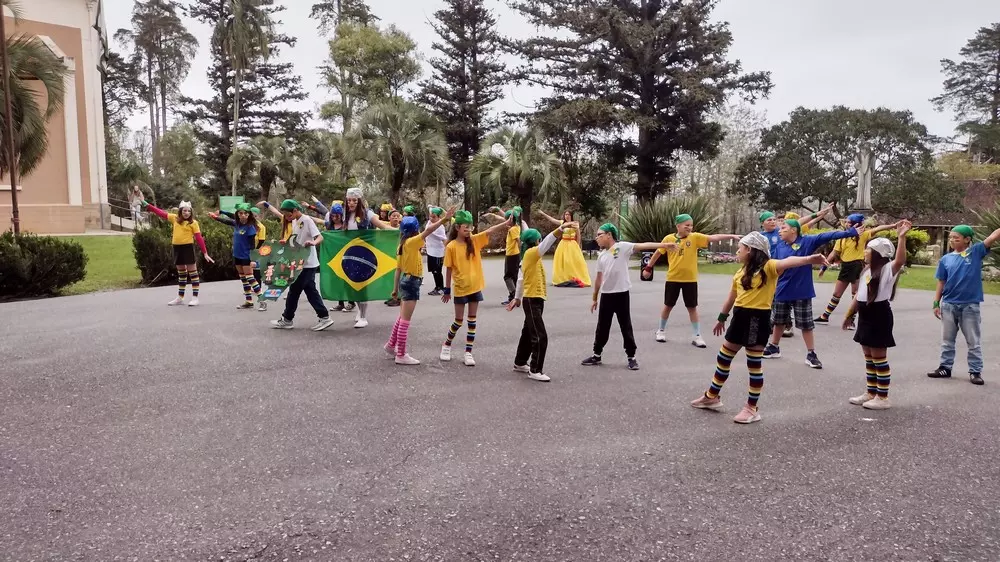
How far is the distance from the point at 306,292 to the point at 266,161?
87.4ft

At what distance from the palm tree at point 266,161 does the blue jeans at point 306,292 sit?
85.7 feet

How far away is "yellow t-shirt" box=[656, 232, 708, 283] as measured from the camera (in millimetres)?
8141

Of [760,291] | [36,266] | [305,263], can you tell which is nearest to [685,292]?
[760,291]

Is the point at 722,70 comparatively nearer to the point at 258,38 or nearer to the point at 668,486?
the point at 258,38

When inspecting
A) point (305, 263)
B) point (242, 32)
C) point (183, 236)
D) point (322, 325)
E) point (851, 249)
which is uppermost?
point (242, 32)

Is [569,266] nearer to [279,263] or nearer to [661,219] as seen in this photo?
[279,263]

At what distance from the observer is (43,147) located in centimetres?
1703

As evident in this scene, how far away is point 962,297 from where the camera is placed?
671cm

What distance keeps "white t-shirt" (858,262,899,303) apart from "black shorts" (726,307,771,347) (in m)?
1.17

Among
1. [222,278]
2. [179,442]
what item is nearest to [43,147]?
[222,278]

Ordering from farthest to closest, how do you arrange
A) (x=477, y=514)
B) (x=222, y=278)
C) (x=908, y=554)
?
(x=222, y=278) < (x=477, y=514) < (x=908, y=554)

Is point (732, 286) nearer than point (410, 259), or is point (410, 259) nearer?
point (732, 286)

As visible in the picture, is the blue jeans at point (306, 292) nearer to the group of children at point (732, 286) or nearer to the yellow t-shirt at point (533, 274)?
the group of children at point (732, 286)

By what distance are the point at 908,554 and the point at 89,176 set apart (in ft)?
106
